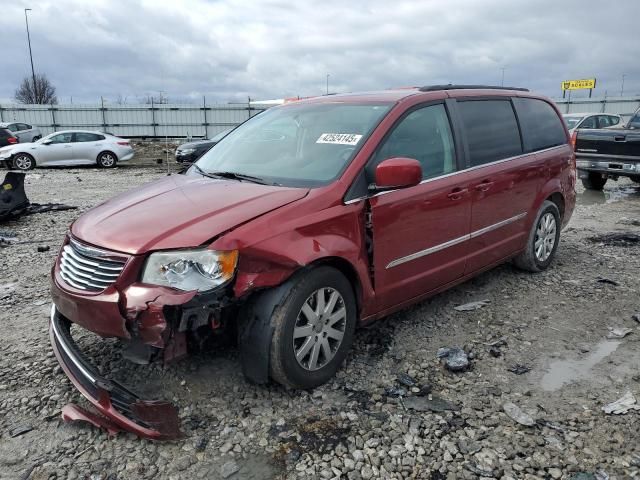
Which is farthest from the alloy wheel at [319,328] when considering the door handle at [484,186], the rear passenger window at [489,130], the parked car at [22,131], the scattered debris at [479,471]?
the parked car at [22,131]

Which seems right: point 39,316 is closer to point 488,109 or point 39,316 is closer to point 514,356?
point 514,356

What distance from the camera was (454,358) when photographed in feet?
11.8

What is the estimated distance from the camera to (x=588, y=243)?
6719mm

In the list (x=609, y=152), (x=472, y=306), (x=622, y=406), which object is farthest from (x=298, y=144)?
(x=609, y=152)

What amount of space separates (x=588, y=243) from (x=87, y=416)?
6.12m

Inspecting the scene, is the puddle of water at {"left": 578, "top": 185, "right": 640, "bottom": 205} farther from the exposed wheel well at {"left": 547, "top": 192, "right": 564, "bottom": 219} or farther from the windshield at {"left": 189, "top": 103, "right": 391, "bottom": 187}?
the windshield at {"left": 189, "top": 103, "right": 391, "bottom": 187}

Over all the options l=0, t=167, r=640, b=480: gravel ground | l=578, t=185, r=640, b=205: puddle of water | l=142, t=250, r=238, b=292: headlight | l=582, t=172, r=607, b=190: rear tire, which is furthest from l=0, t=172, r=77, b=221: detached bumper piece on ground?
l=582, t=172, r=607, b=190: rear tire

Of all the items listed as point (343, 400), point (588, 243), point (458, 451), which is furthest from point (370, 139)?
point (588, 243)

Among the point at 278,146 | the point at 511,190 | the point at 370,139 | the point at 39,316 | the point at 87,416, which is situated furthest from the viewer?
the point at 511,190

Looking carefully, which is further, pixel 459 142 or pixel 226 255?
pixel 459 142

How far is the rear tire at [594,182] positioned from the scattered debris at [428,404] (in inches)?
409

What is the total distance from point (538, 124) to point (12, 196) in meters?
7.45

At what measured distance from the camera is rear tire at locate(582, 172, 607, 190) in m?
11.8

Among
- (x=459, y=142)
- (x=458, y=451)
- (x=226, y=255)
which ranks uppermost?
(x=459, y=142)
